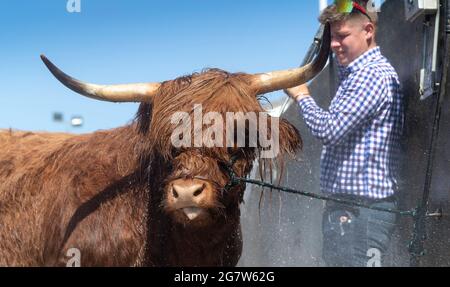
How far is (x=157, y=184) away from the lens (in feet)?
12.9

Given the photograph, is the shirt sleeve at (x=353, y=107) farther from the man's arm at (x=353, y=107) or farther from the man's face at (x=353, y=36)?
the man's face at (x=353, y=36)

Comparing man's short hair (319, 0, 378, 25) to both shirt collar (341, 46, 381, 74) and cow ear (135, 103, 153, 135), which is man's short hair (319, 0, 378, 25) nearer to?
shirt collar (341, 46, 381, 74)

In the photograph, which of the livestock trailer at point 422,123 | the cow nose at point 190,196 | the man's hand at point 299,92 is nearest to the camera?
the cow nose at point 190,196

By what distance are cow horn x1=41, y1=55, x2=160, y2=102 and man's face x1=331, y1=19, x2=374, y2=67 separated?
108 centimetres

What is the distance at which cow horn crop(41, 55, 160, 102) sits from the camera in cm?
391

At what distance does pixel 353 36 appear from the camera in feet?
13.4

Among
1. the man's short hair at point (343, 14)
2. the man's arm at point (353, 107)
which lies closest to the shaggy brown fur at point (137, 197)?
the man's arm at point (353, 107)

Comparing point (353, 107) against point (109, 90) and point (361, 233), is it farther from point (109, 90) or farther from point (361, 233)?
point (109, 90)

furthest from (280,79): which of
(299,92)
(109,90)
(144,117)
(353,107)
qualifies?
(109,90)

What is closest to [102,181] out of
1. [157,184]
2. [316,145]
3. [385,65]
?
[157,184]

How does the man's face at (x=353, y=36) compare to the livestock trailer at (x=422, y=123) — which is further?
the man's face at (x=353, y=36)

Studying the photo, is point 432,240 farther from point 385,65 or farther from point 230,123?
point 230,123

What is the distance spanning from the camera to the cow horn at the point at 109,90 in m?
3.91
